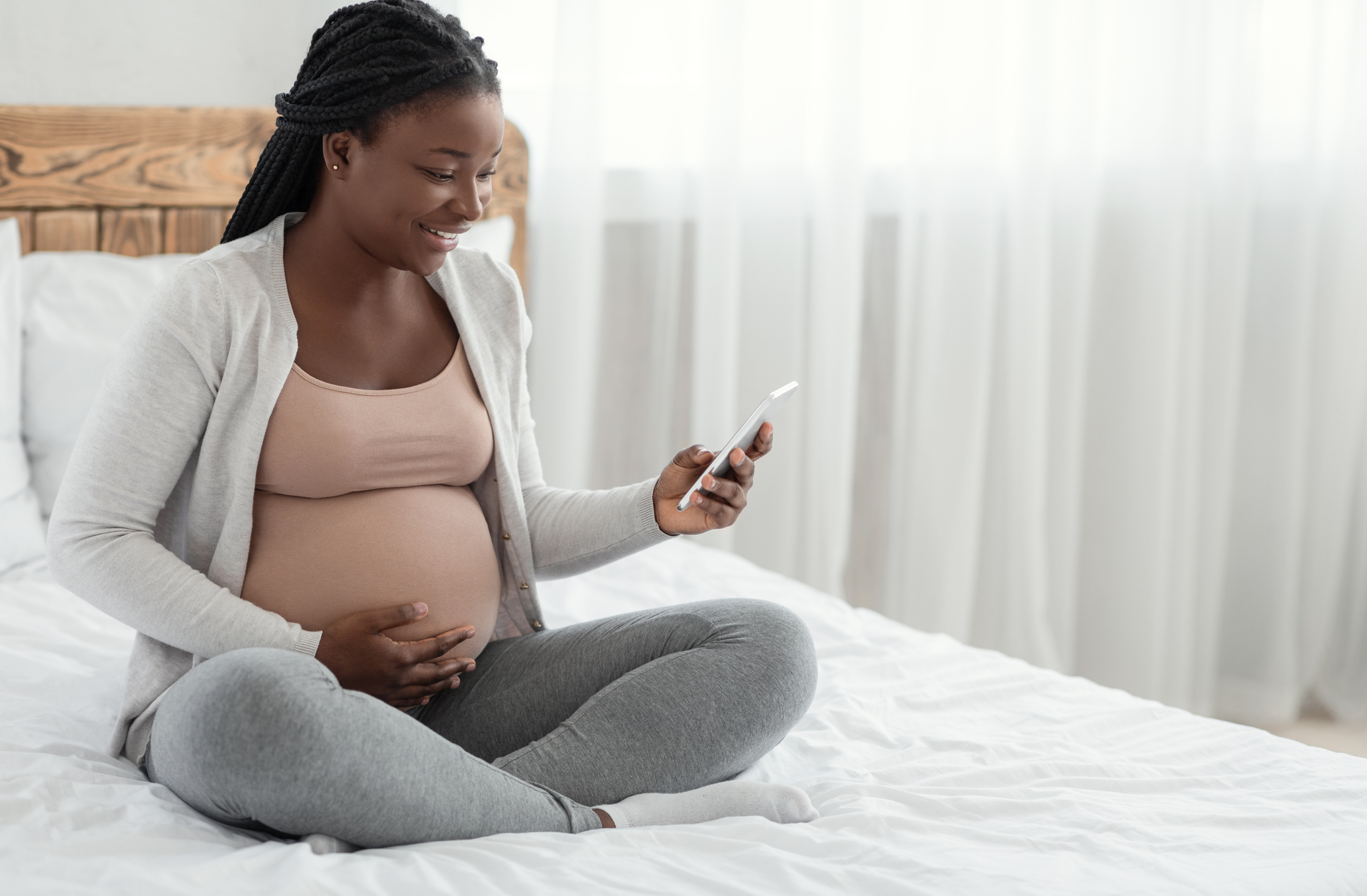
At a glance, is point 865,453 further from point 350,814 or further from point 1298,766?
point 350,814

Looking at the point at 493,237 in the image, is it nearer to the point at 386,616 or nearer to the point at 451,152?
the point at 451,152

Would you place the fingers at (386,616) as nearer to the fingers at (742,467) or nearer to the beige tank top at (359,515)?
the beige tank top at (359,515)

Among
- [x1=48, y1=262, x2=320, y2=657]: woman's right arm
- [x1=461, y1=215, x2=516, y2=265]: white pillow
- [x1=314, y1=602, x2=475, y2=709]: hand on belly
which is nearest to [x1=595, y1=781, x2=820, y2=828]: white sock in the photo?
[x1=314, y1=602, x2=475, y2=709]: hand on belly

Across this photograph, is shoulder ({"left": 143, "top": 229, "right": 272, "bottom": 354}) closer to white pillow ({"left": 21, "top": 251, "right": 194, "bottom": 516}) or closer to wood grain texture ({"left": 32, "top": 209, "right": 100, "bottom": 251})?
white pillow ({"left": 21, "top": 251, "right": 194, "bottom": 516})

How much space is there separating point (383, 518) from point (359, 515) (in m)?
0.02

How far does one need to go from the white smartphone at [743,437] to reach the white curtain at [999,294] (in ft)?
3.46

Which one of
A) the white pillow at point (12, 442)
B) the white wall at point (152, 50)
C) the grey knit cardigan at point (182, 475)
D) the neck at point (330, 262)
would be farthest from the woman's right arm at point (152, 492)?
the white wall at point (152, 50)

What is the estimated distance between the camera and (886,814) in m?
0.86

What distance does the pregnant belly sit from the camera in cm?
96

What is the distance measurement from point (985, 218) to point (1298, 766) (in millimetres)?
1339

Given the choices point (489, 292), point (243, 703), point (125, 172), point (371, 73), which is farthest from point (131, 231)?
point (243, 703)

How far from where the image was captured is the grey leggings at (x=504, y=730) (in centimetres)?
74

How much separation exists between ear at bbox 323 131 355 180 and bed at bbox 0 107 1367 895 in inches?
21.0

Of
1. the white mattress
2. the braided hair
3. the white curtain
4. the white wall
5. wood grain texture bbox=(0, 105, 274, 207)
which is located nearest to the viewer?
the white mattress
